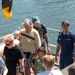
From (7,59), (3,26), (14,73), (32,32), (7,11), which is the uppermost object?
(7,11)

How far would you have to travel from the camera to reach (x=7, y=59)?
4.86 m

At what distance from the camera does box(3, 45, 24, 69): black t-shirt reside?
468cm

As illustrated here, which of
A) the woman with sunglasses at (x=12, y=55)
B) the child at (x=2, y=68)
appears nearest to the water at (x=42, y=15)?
the woman with sunglasses at (x=12, y=55)

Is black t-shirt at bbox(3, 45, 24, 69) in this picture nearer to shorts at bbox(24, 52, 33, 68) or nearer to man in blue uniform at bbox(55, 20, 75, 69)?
shorts at bbox(24, 52, 33, 68)

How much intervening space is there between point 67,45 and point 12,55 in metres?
1.19

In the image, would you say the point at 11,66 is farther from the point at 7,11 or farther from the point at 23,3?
the point at 23,3

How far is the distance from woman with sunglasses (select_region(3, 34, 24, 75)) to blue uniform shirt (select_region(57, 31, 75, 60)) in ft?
3.21

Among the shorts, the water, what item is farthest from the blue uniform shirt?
the water

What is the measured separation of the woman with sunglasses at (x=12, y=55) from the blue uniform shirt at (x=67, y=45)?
0.98m

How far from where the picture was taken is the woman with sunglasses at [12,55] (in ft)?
15.1

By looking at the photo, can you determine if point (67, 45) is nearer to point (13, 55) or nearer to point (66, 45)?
point (66, 45)

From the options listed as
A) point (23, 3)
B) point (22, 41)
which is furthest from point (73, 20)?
point (22, 41)

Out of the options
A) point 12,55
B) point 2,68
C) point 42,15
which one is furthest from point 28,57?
point 42,15

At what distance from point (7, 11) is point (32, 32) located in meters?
1.07
